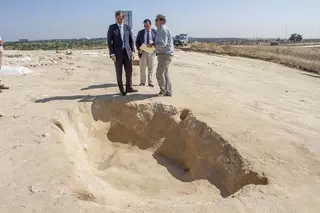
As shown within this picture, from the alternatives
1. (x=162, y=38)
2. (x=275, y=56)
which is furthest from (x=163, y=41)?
(x=275, y=56)

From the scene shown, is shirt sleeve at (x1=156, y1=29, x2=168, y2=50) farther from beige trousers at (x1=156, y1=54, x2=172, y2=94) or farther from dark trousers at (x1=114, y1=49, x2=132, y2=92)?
dark trousers at (x1=114, y1=49, x2=132, y2=92)

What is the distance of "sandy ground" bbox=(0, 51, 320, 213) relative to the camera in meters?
3.54

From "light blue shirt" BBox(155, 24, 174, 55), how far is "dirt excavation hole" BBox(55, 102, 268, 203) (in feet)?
4.02

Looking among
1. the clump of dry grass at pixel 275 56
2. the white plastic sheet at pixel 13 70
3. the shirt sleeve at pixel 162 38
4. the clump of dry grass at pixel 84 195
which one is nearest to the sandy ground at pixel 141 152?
the clump of dry grass at pixel 84 195

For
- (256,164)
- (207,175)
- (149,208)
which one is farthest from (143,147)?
(149,208)

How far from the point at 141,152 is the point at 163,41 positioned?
2.40 m

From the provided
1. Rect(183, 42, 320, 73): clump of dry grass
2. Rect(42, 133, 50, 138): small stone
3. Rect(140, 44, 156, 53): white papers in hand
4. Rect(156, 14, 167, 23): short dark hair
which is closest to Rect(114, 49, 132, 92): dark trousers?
Rect(140, 44, 156, 53): white papers in hand

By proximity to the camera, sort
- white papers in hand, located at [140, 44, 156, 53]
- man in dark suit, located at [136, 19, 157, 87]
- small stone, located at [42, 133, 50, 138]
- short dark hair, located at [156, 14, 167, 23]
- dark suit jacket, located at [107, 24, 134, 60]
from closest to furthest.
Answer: small stone, located at [42, 133, 50, 138] < short dark hair, located at [156, 14, 167, 23] < dark suit jacket, located at [107, 24, 134, 60] < white papers in hand, located at [140, 44, 156, 53] < man in dark suit, located at [136, 19, 157, 87]

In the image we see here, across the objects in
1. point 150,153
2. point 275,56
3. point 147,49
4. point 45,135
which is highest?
point 147,49

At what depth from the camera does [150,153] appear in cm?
643

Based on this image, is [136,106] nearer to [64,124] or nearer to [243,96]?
[64,124]

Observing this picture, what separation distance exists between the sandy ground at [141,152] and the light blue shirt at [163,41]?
1049mm

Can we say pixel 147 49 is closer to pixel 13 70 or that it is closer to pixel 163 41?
pixel 163 41

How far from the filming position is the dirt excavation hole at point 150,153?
4.64 metres
